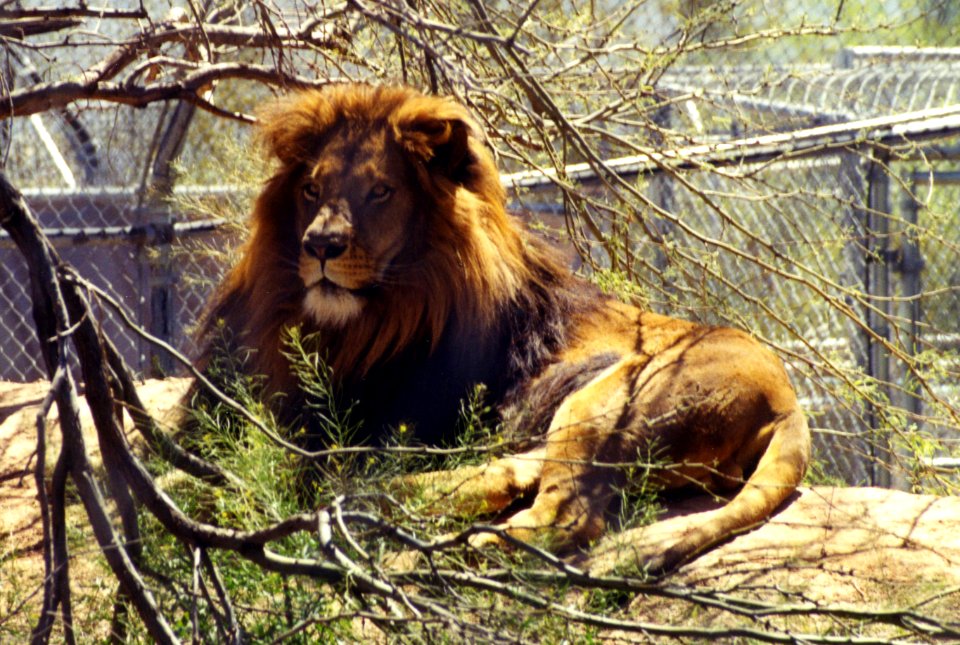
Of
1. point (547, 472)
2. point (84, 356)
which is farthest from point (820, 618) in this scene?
point (84, 356)

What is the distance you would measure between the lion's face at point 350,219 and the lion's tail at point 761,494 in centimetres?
129

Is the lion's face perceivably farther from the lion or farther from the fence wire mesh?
the fence wire mesh

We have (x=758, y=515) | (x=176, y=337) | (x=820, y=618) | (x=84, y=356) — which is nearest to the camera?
(x=84, y=356)

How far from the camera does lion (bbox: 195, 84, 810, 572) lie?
356cm

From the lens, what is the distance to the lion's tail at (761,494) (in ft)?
10.2

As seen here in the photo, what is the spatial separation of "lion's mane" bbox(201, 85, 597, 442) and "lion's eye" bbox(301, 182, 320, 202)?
10 cm

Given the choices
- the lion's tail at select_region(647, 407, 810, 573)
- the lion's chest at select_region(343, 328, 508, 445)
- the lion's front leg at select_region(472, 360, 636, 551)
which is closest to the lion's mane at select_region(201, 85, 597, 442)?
the lion's chest at select_region(343, 328, 508, 445)

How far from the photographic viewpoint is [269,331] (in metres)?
3.87

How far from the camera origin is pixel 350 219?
362cm

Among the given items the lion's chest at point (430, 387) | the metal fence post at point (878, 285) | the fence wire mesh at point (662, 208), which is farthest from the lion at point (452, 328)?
the metal fence post at point (878, 285)

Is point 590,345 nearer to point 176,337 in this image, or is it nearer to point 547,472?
point 547,472

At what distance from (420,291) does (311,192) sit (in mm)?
488

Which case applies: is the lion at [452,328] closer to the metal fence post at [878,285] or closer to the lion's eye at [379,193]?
the lion's eye at [379,193]

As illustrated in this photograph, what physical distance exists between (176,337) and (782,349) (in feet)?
10.7
